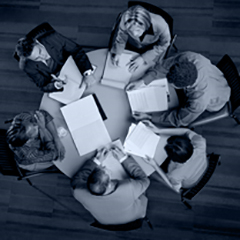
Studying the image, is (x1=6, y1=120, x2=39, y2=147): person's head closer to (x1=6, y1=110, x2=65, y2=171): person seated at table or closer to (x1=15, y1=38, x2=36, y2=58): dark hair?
(x1=6, y1=110, x2=65, y2=171): person seated at table

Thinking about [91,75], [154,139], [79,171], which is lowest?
[79,171]

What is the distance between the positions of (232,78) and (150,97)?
0.70 m

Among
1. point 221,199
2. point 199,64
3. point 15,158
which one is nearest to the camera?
point 199,64

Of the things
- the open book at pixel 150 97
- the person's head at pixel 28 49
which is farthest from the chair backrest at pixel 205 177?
the person's head at pixel 28 49

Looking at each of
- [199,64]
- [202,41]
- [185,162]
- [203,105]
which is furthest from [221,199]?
[202,41]

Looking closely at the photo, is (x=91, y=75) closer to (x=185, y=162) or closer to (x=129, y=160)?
(x=129, y=160)

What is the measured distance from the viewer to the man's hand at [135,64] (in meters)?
1.89

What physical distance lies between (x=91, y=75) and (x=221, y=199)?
76.5 inches

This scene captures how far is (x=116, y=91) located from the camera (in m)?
1.89

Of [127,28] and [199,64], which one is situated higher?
[127,28]

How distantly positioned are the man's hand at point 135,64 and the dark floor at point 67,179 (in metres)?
1.01

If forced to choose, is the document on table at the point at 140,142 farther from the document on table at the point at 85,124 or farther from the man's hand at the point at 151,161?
the document on table at the point at 85,124

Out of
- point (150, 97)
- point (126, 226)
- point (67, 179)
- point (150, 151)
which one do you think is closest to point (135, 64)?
point (150, 97)

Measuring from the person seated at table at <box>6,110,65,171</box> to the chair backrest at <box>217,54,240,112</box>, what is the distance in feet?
4.72
